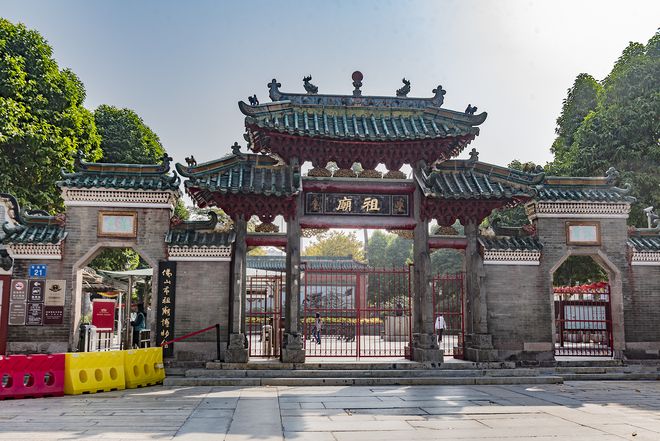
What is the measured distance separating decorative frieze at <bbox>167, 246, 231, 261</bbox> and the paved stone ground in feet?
10.7

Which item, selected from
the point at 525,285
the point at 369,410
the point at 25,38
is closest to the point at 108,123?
the point at 25,38

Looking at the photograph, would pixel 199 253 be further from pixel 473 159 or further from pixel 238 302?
pixel 473 159

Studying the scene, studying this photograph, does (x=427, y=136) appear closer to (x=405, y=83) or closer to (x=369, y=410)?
(x=405, y=83)

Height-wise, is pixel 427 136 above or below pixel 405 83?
below

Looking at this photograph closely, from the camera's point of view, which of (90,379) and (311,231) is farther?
(311,231)

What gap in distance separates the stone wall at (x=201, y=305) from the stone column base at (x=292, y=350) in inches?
56.5

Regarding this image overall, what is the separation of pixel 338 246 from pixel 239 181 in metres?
37.0

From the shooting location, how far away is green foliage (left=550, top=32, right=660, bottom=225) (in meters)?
21.6

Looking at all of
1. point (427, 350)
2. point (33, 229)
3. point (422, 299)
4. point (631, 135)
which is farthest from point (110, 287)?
point (631, 135)

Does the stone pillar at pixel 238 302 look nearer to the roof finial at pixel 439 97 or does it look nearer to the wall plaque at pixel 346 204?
the wall plaque at pixel 346 204

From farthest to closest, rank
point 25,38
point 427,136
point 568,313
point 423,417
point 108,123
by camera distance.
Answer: point 108,123 < point 25,38 < point 568,313 < point 427,136 < point 423,417

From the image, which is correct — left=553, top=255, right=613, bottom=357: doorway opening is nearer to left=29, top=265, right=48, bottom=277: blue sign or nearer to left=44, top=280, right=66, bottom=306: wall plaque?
left=44, top=280, right=66, bottom=306: wall plaque

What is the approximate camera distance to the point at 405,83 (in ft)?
51.3

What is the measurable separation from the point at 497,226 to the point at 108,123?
23249 mm
